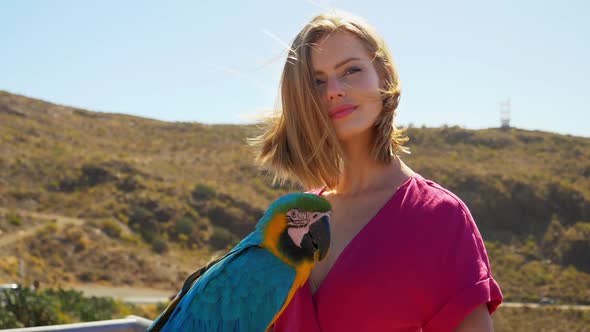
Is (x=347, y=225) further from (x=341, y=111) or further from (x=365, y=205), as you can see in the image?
(x=341, y=111)

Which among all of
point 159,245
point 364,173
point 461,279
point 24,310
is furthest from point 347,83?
point 159,245

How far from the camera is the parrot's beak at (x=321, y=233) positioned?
2174mm

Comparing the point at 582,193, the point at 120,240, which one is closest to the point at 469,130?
the point at 582,193

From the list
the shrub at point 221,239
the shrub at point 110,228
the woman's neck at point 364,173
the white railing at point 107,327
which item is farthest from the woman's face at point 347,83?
the shrub at point 221,239

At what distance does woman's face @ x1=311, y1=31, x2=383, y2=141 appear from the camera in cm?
234

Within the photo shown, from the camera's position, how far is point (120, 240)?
76.9 feet

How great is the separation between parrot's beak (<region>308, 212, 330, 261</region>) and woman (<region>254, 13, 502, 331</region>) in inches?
2.9

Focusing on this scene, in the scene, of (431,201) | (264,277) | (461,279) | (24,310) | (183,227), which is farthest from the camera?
(183,227)

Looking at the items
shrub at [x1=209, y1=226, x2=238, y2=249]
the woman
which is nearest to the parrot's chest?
the woman

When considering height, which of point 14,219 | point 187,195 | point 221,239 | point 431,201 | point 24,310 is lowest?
point 221,239

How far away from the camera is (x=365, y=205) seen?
2.35m

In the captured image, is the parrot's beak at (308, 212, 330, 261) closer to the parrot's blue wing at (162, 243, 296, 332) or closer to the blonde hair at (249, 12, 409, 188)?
the parrot's blue wing at (162, 243, 296, 332)

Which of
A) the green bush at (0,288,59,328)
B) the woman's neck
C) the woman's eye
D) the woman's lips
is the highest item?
the woman's eye

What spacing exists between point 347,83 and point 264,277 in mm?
788
